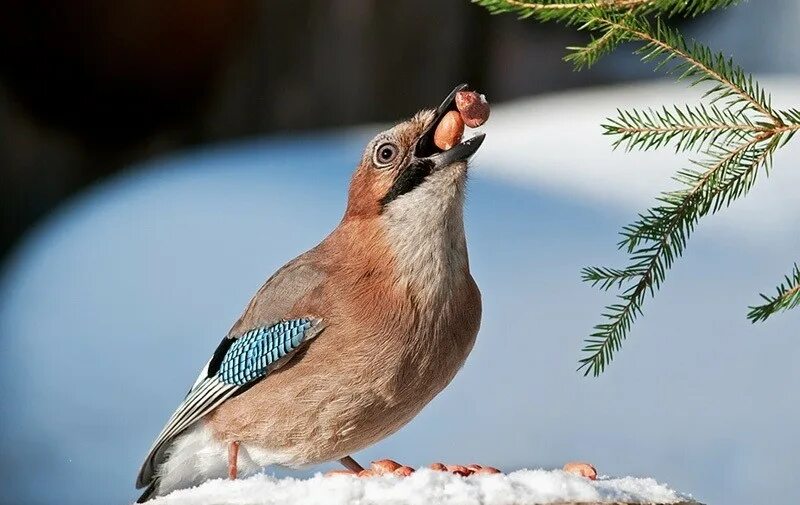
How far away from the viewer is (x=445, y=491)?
1043mm

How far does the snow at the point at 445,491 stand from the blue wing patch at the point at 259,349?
315mm

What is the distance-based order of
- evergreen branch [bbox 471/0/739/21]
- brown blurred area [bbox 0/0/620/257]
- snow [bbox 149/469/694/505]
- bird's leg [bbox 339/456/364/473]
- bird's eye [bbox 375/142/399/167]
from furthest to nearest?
brown blurred area [bbox 0/0/620/257]
bird's leg [bbox 339/456/364/473]
bird's eye [bbox 375/142/399/167]
evergreen branch [bbox 471/0/739/21]
snow [bbox 149/469/694/505]

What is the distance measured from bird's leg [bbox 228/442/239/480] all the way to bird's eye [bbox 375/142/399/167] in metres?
0.45

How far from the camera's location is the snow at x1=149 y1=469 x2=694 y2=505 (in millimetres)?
1027

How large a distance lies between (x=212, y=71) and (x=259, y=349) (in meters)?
1.51

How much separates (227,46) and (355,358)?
163 centimetres

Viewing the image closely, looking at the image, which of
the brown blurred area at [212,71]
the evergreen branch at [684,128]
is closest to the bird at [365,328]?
the evergreen branch at [684,128]

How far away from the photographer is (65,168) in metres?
2.79

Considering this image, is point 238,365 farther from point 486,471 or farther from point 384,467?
point 486,471

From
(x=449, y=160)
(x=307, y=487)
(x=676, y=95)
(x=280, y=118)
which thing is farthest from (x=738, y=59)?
(x=307, y=487)

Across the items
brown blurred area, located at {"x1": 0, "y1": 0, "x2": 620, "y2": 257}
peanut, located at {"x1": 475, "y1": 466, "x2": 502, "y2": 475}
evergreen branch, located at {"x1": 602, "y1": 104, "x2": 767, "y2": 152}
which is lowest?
peanut, located at {"x1": 475, "y1": 466, "x2": 502, "y2": 475}

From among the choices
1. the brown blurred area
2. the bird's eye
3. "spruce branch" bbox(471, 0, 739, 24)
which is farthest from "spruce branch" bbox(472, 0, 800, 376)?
the brown blurred area

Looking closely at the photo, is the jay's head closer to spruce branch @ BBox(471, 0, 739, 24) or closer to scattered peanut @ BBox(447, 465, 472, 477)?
spruce branch @ BBox(471, 0, 739, 24)

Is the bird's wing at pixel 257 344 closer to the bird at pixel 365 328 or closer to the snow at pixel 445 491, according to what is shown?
the bird at pixel 365 328
